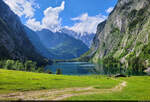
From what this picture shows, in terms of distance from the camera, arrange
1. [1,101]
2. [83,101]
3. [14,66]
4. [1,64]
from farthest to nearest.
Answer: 1. [1,64]
2. [14,66]
3. [83,101]
4. [1,101]

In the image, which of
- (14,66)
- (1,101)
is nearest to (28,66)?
(14,66)

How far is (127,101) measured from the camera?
98.0 feet

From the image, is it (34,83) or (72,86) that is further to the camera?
(72,86)

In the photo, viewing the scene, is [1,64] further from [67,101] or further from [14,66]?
[67,101]

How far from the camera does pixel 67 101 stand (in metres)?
28.4

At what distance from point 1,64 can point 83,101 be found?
15784cm

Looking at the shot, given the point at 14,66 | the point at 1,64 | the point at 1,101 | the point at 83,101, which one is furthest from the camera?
the point at 1,64

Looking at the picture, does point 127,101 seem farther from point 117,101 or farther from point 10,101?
point 10,101

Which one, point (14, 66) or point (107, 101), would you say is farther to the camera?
point (14, 66)

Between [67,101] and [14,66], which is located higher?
[14,66]

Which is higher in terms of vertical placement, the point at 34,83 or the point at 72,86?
the point at 34,83

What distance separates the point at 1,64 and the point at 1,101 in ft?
498

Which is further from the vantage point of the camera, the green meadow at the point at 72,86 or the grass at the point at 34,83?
the grass at the point at 34,83

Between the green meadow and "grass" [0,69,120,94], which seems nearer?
the green meadow
